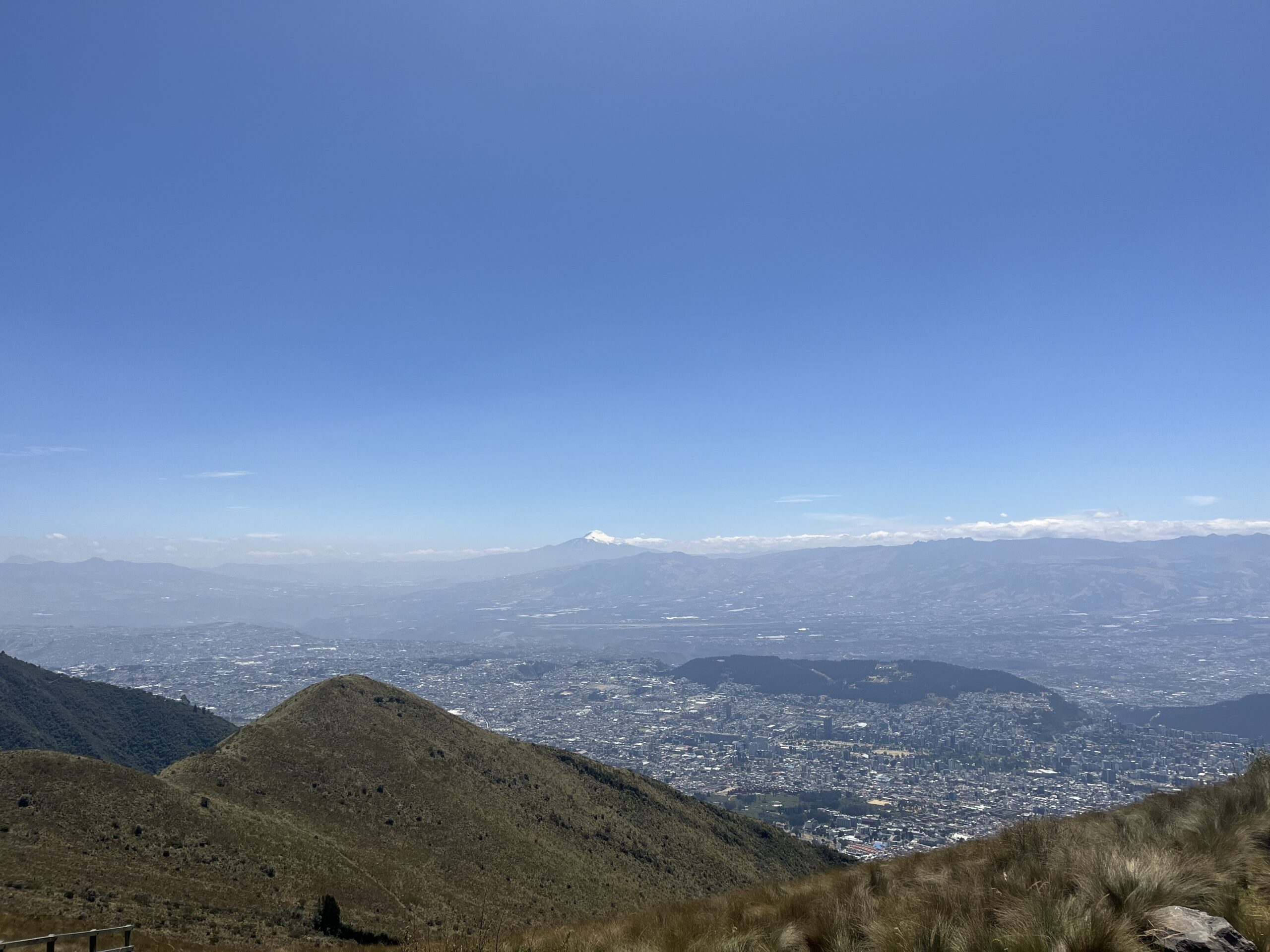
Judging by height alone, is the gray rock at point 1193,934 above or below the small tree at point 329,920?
above

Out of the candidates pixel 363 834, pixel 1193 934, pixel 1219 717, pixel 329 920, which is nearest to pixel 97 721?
pixel 363 834

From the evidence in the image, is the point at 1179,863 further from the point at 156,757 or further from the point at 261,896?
the point at 156,757

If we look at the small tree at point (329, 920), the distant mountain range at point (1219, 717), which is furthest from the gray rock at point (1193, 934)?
the distant mountain range at point (1219, 717)

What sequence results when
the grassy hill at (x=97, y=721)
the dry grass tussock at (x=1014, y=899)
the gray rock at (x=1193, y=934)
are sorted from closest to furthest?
the gray rock at (x=1193, y=934)
the dry grass tussock at (x=1014, y=899)
the grassy hill at (x=97, y=721)

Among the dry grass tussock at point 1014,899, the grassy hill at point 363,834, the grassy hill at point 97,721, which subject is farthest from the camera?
the grassy hill at point 97,721

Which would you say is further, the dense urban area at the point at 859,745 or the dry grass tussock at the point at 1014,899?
the dense urban area at the point at 859,745

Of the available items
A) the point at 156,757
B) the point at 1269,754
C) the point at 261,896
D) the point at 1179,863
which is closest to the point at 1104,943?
the point at 1179,863

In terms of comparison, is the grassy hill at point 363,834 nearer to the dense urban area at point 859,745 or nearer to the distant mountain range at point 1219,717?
the dense urban area at point 859,745

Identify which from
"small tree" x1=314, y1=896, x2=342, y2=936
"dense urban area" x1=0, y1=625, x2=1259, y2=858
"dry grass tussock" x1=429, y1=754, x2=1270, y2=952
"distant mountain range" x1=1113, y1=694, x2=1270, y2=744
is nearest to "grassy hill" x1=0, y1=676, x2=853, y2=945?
"small tree" x1=314, y1=896, x2=342, y2=936
